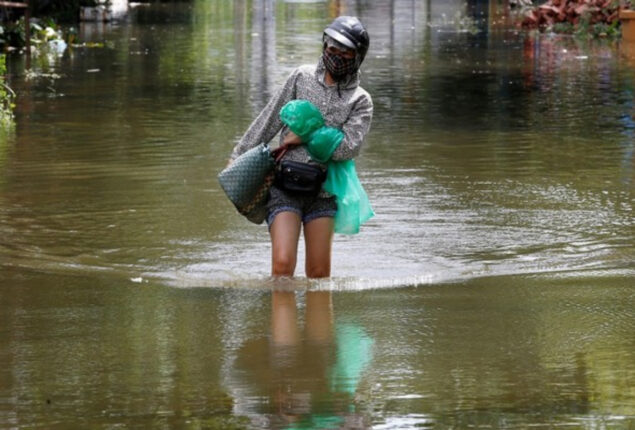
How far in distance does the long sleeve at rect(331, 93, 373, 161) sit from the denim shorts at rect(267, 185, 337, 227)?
0.85ft

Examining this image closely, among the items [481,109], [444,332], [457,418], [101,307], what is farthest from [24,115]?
[457,418]

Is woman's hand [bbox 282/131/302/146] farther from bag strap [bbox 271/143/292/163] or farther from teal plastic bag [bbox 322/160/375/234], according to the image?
teal plastic bag [bbox 322/160/375/234]

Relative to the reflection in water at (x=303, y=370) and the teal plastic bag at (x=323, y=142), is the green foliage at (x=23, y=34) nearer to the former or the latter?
the teal plastic bag at (x=323, y=142)

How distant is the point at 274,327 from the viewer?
7105mm

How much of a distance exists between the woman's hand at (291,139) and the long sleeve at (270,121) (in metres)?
0.14

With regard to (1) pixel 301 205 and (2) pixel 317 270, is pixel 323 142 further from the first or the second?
(2) pixel 317 270

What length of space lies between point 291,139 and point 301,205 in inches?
14.7

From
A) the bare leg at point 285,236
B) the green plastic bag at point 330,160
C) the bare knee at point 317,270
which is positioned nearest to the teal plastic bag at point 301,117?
the green plastic bag at point 330,160

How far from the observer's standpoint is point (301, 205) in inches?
309

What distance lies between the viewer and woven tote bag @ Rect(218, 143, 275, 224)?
7711 mm

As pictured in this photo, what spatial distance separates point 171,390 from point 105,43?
24365 mm

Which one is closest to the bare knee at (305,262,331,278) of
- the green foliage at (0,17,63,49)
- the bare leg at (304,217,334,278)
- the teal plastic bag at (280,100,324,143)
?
the bare leg at (304,217,334,278)

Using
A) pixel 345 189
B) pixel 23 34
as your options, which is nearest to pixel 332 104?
pixel 345 189

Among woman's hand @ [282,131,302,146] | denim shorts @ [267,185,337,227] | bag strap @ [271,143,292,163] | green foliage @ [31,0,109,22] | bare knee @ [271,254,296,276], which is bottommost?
green foliage @ [31,0,109,22]
